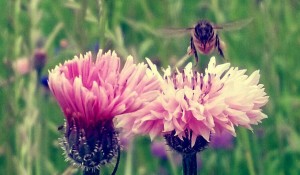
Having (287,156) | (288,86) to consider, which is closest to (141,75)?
(287,156)

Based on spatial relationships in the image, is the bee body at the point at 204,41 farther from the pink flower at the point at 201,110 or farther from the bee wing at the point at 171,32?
the pink flower at the point at 201,110

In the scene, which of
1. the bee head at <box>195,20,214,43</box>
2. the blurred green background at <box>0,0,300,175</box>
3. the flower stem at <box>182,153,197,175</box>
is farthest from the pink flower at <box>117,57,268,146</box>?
the blurred green background at <box>0,0,300,175</box>

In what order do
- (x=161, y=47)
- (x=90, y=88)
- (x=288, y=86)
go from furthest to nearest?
(x=288, y=86) → (x=161, y=47) → (x=90, y=88)

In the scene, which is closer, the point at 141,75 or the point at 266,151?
the point at 141,75

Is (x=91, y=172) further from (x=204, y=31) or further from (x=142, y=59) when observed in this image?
(x=142, y=59)

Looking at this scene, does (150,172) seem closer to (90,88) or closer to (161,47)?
(161,47)

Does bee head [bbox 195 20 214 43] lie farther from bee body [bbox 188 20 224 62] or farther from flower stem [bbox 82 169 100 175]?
flower stem [bbox 82 169 100 175]
